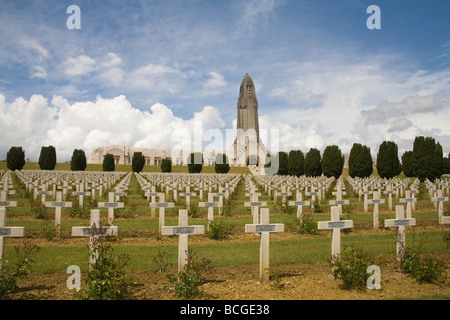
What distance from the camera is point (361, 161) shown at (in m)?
33.3

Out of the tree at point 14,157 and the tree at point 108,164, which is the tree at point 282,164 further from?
the tree at point 14,157

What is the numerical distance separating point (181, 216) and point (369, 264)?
2.83 meters

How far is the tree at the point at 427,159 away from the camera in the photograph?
28.1 metres

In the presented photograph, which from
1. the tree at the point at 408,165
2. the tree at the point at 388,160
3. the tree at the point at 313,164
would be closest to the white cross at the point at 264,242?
the tree at the point at 388,160

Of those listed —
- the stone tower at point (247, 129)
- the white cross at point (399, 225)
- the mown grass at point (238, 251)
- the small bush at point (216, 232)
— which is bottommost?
the mown grass at point (238, 251)

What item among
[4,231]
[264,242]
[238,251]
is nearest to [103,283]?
[4,231]

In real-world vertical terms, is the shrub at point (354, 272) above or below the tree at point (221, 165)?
below

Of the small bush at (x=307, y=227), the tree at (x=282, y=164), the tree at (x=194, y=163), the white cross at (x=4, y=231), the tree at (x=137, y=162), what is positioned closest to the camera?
the white cross at (x=4, y=231)

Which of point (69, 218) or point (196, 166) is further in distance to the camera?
point (196, 166)

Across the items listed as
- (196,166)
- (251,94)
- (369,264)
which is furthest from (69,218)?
(251,94)

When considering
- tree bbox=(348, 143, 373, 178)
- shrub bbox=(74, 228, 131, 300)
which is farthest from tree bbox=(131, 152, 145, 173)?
shrub bbox=(74, 228, 131, 300)

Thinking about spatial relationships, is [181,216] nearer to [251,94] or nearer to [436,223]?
[436,223]

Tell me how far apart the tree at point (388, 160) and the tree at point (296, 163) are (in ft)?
31.3

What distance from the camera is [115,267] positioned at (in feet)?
13.5
